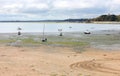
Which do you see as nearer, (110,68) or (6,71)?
(6,71)

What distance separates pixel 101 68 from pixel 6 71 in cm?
651

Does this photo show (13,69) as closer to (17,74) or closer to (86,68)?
(17,74)

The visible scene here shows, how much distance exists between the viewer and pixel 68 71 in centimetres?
2105

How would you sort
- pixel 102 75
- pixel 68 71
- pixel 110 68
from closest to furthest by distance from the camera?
pixel 102 75
pixel 68 71
pixel 110 68

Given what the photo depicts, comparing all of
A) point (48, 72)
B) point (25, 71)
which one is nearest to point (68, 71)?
point (48, 72)

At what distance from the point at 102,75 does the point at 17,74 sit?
16.4 feet

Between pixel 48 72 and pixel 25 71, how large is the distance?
1.45 m

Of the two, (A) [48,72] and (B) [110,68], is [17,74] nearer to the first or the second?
(A) [48,72]

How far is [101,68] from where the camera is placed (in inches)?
891

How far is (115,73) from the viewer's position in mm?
20156

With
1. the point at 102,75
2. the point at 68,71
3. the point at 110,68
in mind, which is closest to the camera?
the point at 102,75

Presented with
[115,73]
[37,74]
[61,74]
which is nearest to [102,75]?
[115,73]

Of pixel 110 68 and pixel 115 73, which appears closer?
pixel 115 73

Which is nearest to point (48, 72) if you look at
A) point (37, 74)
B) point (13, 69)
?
point (37, 74)
